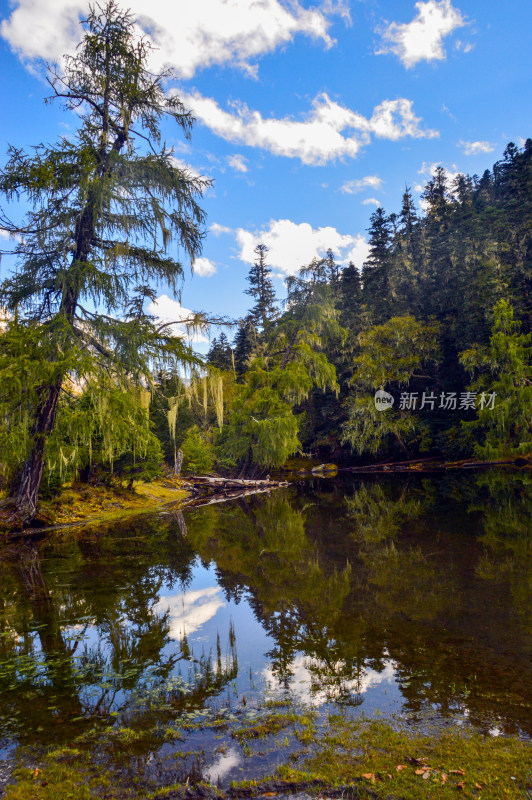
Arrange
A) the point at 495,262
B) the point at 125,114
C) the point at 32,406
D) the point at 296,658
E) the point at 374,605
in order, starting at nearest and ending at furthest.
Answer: the point at 296,658, the point at 374,605, the point at 32,406, the point at 125,114, the point at 495,262

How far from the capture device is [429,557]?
854 cm

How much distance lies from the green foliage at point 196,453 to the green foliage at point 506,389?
57.3 ft

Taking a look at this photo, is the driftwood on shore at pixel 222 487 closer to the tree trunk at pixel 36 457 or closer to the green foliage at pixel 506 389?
the tree trunk at pixel 36 457

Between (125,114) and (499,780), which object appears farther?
(125,114)

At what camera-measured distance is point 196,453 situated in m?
25.3

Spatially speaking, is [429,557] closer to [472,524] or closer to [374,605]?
[374,605]

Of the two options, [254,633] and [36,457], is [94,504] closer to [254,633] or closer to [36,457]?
[36,457]

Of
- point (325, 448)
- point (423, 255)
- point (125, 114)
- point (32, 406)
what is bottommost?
point (325, 448)

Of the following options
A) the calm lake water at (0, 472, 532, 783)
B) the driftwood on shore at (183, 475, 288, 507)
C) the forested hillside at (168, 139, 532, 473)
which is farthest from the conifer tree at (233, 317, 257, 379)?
the calm lake water at (0, 472, 532, 783)

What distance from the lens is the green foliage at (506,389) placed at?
25389 millimetres

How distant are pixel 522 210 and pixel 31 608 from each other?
134 feet

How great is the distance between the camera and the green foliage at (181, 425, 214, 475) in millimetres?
24547

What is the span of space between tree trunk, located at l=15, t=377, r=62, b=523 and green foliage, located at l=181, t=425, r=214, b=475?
11847 millimetres

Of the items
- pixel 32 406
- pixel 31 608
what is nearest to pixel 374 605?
pixel 31 608
